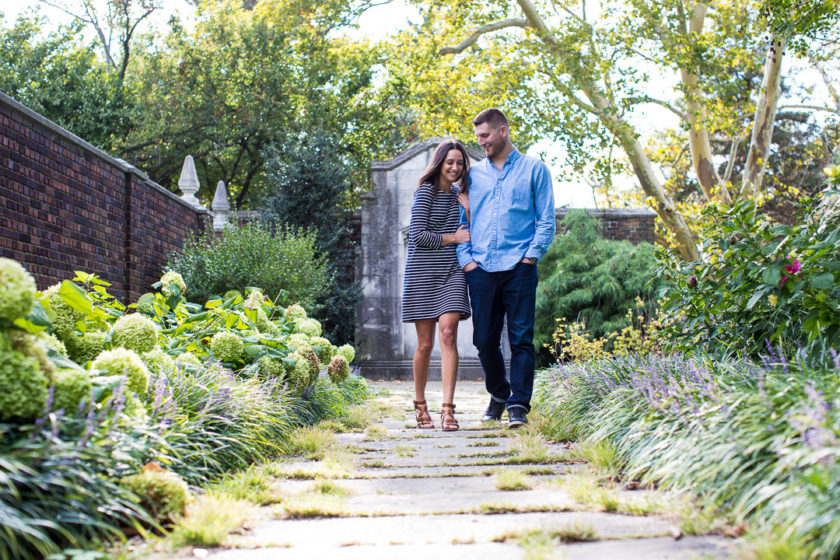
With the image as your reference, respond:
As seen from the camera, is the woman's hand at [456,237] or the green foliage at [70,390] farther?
the woman's hand at [456,237]

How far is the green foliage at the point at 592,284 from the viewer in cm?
1163

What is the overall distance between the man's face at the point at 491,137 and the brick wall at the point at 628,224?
9.93m

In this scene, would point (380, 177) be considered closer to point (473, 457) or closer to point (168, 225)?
point (168, 225)

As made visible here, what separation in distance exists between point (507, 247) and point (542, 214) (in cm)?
30

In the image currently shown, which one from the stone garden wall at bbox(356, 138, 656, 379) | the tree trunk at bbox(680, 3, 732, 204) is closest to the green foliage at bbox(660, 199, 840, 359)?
the stone garden wall at bbox(356, 138, 656, 379)

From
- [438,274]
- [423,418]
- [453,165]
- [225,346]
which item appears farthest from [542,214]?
[225,346]

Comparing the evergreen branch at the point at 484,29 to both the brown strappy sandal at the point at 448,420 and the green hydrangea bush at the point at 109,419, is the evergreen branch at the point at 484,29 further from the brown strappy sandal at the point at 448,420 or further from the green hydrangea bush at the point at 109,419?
the green hydrangea bush at the point at 109,419

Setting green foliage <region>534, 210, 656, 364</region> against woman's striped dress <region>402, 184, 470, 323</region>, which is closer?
woman's striped dress <region>402, 184, 470, 323</region>

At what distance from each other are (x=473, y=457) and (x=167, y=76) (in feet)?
58.7

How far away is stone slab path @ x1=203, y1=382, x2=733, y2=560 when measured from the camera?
6.02 ft

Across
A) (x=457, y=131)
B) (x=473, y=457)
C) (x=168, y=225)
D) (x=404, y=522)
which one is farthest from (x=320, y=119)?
(x=404, y=522)

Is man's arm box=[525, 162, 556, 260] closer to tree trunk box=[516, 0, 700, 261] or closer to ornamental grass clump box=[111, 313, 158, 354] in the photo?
ornamental grass clump box=[111, 313, 158, 354]

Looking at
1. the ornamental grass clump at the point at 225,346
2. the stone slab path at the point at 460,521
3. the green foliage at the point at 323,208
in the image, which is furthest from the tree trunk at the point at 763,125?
the stone slab path at the point at 460,521

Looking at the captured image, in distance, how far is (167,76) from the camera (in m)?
18.7
